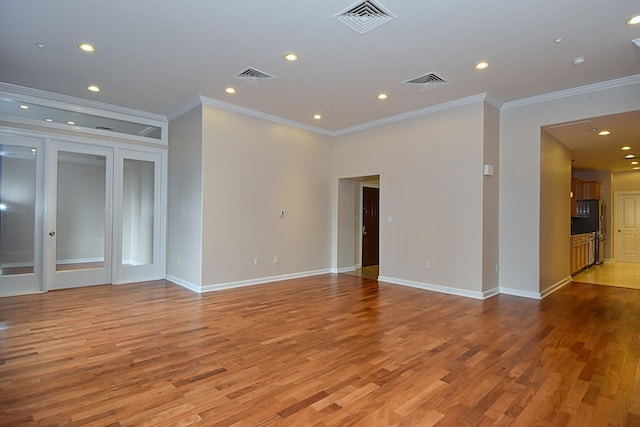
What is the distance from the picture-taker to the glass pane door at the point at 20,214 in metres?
5.11

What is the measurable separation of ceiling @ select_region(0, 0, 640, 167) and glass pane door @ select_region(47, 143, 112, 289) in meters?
1.12

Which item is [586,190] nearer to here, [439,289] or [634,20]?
[439,289]

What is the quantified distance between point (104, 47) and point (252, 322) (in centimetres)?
351

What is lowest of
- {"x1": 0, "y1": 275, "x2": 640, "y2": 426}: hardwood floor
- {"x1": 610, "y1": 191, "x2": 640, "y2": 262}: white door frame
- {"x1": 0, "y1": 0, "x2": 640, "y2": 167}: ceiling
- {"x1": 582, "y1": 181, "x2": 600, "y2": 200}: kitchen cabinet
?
{"x1": 0, "y1": 275, "x2": 640, "y2": 426}: hardwood floor

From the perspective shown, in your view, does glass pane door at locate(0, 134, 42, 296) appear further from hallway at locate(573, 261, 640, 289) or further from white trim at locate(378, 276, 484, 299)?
hallway at locate(573, 261, 640, 289)

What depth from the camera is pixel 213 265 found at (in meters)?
5.51

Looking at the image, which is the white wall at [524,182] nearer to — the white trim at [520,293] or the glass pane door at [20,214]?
the white trim at [520,293]

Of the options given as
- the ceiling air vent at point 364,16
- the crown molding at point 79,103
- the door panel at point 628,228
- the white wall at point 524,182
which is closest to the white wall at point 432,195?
the white wall at point 524,182

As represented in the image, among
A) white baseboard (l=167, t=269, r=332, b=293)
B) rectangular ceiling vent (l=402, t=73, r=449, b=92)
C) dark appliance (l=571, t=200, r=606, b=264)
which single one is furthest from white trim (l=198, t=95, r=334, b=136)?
dark appliance (l=571, t=200, r=606, b=264)

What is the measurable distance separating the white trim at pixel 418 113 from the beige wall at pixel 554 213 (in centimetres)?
124

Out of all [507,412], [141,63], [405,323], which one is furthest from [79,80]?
[507,412]

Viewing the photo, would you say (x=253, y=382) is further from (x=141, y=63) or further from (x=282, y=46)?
(x=141, y=63)

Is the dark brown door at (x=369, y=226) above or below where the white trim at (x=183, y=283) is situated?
above

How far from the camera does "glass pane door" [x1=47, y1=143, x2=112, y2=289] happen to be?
18.0 feet
